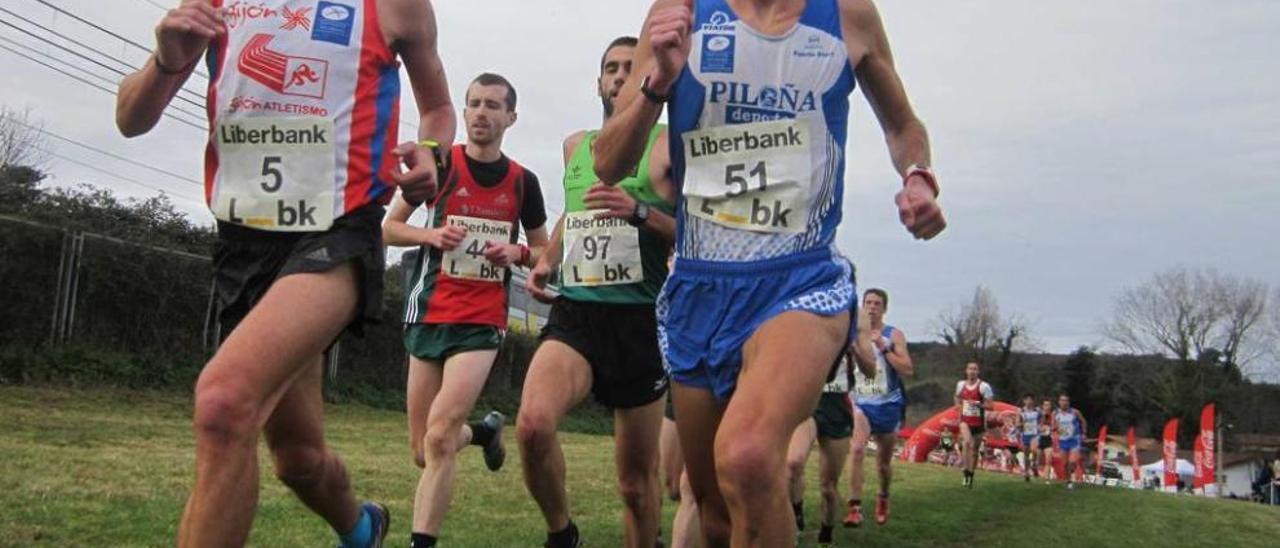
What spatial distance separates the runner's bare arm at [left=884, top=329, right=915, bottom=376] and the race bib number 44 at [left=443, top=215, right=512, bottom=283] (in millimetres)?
6915

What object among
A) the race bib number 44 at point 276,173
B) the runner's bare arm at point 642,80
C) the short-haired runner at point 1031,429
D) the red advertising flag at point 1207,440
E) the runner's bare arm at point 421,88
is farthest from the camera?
the red advertising flag at point 1207,440

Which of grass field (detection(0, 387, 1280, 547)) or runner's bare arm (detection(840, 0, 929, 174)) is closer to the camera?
runner's bare arm (detection(840, 0, 929, 174))

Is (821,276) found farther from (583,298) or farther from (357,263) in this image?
A: (583,298)

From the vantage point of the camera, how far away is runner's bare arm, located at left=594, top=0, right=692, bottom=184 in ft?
11.9

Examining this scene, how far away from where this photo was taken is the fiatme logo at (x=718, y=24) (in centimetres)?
400

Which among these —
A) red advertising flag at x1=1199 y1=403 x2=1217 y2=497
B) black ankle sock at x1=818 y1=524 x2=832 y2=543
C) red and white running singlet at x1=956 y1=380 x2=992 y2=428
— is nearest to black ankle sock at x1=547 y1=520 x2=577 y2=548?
black ankle sock at x1=818 y1=524 x2=832 y2=543

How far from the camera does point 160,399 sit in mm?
20156

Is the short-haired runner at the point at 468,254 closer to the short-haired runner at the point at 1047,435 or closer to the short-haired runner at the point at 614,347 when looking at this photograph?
the short-haired runner at the point at 614,347

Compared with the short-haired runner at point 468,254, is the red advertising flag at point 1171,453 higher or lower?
lower

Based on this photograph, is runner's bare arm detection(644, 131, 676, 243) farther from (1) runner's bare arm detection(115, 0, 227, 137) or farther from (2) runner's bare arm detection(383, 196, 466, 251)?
(1) runner's bare arm detection(115, 0, 227, 137)

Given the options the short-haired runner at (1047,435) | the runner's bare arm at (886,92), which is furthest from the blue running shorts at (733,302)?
the short-haired runner at (1047,435)

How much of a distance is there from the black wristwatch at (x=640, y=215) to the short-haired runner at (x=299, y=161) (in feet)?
5.45

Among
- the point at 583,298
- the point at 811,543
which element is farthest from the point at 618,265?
the point at 811,543

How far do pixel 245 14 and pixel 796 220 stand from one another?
194cm
